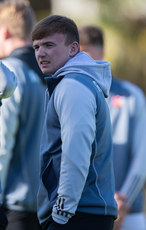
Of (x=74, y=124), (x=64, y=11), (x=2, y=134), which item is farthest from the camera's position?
(x=64, y=11)

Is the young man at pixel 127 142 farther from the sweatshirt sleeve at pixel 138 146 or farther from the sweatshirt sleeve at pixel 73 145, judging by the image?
the sweatshirt sleeve at pixel 73 145

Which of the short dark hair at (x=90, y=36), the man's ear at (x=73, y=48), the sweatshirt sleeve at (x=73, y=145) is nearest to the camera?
the sweatshirt sleeve at (x=73, y=145)

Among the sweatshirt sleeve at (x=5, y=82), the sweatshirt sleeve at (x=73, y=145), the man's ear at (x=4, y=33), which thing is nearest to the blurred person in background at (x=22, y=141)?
the man's ear at (x=4, y=33)

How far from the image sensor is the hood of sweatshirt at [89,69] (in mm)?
2965

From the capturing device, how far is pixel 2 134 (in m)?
3.98

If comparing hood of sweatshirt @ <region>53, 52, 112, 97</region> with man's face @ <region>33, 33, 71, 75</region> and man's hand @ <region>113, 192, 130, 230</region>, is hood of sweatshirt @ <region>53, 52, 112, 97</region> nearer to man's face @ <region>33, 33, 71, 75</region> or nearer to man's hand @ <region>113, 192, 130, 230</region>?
man's face @ <region>33, 33, 71, 75</region>

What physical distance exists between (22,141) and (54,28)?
1.38 metres

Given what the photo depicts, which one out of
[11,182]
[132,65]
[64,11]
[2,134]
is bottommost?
[132,65]

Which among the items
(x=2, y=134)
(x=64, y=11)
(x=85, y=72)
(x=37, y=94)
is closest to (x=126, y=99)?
(x=37, y=94)

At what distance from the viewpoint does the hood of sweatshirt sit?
296 cm

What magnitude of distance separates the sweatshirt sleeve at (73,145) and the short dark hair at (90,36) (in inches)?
86.8

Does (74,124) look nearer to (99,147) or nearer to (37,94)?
(99,147)

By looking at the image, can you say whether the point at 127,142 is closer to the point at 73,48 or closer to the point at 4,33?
the point at 4,33

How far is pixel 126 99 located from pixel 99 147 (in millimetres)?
2052
